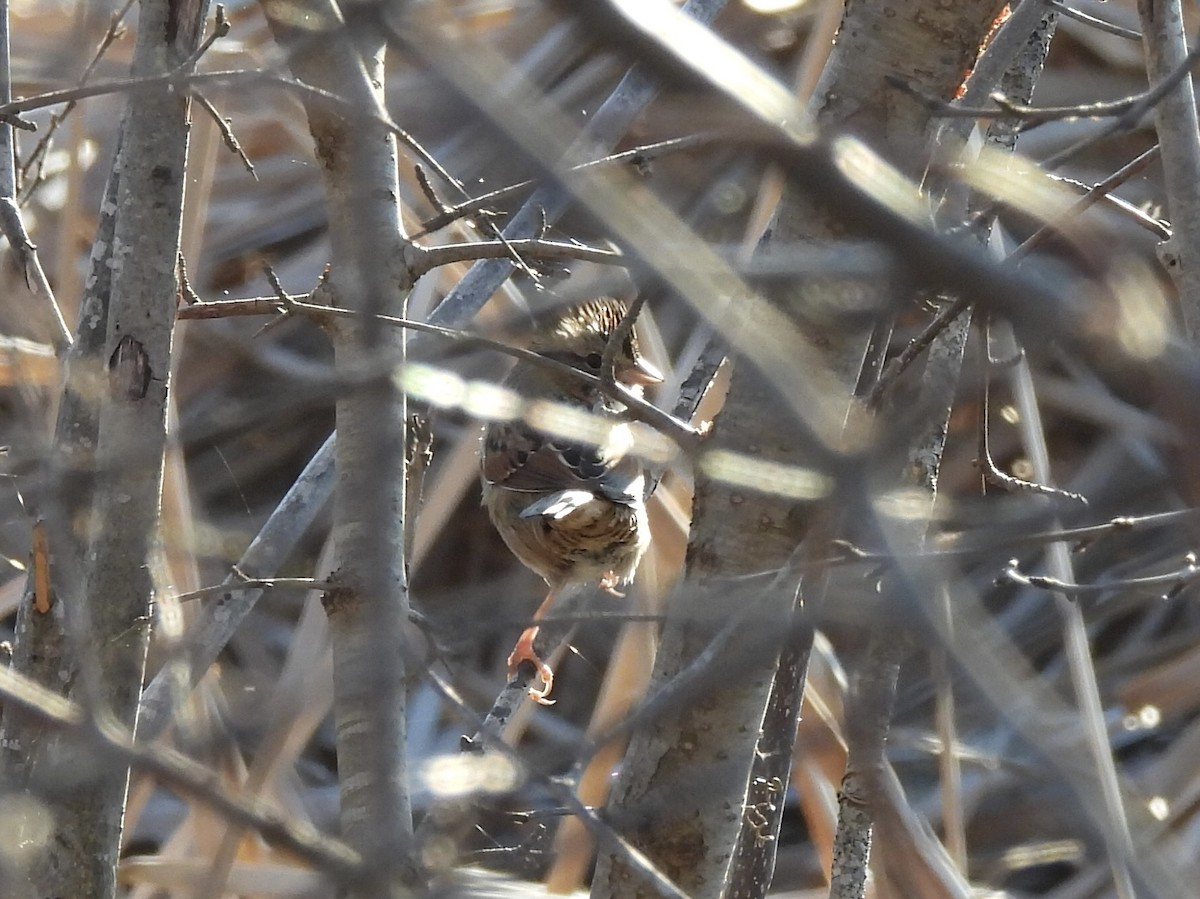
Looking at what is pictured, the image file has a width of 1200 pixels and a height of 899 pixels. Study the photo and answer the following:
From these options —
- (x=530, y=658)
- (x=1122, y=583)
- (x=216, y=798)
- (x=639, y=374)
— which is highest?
(x=639, y=374)

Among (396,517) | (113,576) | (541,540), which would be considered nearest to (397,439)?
(396,517)

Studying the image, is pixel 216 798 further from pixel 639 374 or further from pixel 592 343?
pixel 592 343

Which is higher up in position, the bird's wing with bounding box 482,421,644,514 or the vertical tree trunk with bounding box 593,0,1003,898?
the bird's wing with bounding box 482,421,644,514

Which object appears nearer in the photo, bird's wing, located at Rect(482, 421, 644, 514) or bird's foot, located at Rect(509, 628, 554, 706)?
bird's foot, located at Rect(509, 628, 554, 706)

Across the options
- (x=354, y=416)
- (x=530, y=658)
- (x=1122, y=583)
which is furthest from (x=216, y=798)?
(x=530, y=658)

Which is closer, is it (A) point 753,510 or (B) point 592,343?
(A) point 753,510

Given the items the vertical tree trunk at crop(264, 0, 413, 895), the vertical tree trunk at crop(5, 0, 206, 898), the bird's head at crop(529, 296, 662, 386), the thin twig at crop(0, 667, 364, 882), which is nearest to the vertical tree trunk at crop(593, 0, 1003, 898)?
the vertical tree trunk at crop(264, 0, 413, 895)

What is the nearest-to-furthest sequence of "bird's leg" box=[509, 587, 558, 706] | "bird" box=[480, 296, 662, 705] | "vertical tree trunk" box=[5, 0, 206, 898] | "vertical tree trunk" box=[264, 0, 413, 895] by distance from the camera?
"vertical tree trunk" box=[264, 0, 413, 895]
"vertical tree trunk" box=[5, 0, 206, 898]
"bird's leg" box=[509, 587, 558, 706]
"bird" box=[480, 296, 662, 705]

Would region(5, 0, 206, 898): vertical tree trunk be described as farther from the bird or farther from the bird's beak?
the bird's beak
